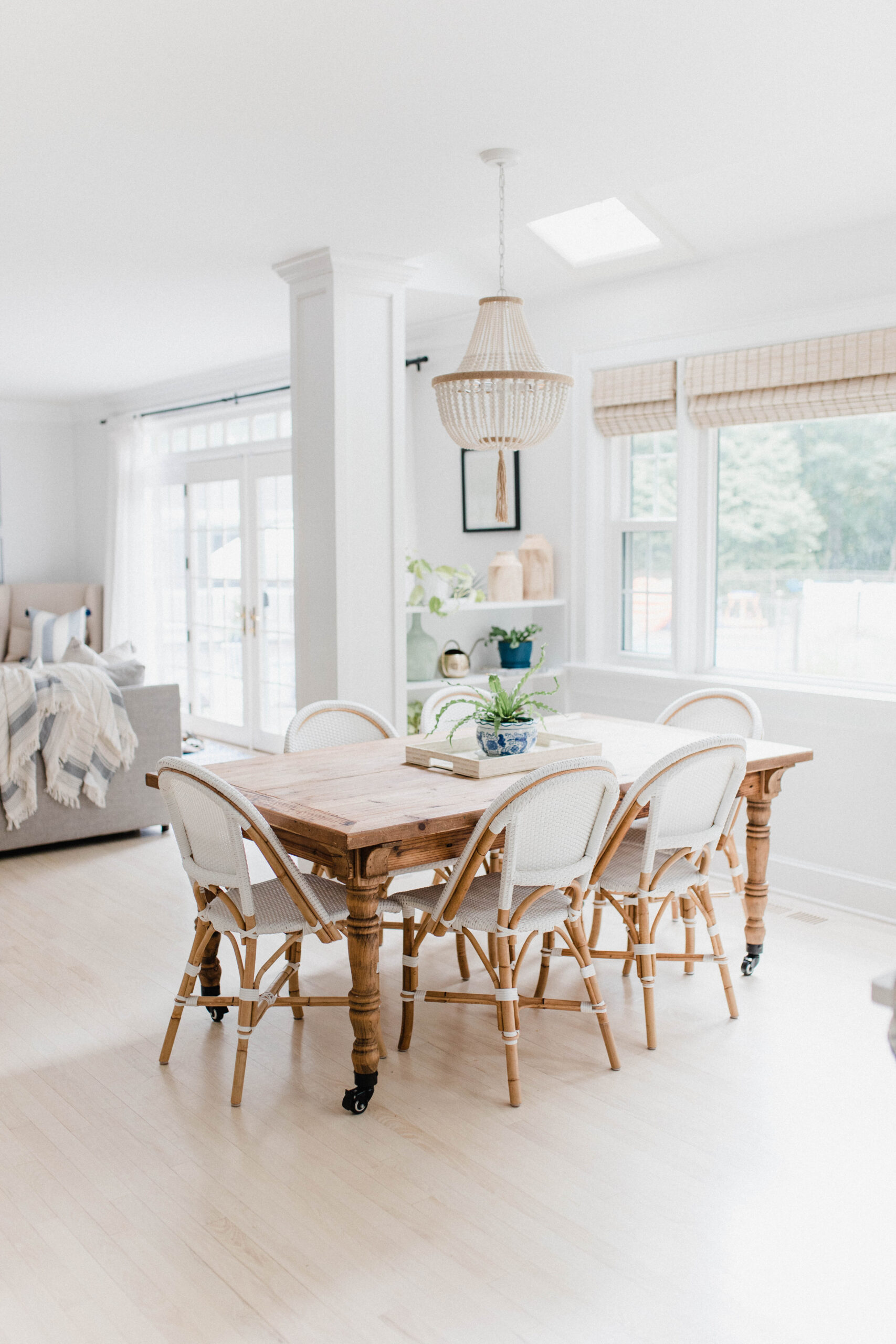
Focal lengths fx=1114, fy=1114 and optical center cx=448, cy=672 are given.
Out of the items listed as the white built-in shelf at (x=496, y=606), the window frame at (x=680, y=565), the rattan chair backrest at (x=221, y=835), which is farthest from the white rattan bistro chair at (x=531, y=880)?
the white built-in shelf at (x=496, y=606)

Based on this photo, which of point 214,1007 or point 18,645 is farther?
point 18,645

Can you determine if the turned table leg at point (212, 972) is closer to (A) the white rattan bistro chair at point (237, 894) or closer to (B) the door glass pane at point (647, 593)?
(A) the white rattan bistro chair at point (237, 894)

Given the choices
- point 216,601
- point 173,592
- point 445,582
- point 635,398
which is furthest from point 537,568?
point 173,592

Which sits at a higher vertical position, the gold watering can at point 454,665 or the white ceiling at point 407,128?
A: the white ceiling at point 407,128

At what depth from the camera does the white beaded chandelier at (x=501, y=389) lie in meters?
3.04

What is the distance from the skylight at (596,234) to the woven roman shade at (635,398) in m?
0.48

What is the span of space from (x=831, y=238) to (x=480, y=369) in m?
1.79

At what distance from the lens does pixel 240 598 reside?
24.3ft

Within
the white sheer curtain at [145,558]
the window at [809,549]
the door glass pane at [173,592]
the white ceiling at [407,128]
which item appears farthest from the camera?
the white sheer curtain at [145,558]

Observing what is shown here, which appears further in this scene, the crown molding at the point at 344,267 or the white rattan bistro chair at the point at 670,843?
the crown molding at the point at 344,267

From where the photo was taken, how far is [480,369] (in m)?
3.10

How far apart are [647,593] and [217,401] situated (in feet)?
11.8

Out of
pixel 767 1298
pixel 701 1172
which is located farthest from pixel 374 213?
pixel 767 1298

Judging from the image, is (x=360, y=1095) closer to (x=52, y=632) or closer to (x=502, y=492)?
(x=502, y=492)
